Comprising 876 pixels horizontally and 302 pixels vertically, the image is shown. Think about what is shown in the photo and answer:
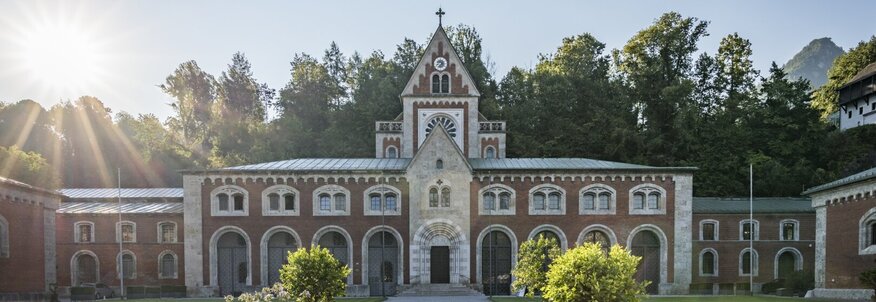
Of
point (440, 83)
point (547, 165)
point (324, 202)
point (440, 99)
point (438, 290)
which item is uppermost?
point (440, 83)

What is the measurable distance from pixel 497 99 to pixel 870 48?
4112 cm

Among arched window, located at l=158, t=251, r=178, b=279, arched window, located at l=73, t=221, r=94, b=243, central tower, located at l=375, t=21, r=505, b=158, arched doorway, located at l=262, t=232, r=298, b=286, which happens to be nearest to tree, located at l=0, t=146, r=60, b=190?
arched window, located at l=73, t=221, r=94, b=243

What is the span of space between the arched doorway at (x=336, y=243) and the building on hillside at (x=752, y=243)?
902 inches

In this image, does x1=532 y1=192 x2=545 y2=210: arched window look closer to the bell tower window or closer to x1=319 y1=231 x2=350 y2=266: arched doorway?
the bell tower window

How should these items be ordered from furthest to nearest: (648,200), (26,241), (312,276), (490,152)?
(490,152) → (648,200) → (26,241) → (312,276)

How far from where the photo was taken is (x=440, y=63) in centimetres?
4475

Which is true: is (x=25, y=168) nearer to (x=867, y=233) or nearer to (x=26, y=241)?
(x=26, y=241)

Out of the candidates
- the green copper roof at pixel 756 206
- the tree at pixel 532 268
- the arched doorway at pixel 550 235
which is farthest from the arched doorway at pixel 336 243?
the green copper roof at pixel 756 206

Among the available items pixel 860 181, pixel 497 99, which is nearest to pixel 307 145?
pixel 497 99

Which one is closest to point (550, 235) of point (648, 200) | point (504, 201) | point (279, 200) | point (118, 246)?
point (504, 201)

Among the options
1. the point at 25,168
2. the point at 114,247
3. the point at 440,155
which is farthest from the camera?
the point at 25,168

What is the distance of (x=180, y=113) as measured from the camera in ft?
246

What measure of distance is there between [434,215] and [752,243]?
21.3 metres

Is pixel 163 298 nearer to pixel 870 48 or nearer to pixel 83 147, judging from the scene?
pixel 83 147
